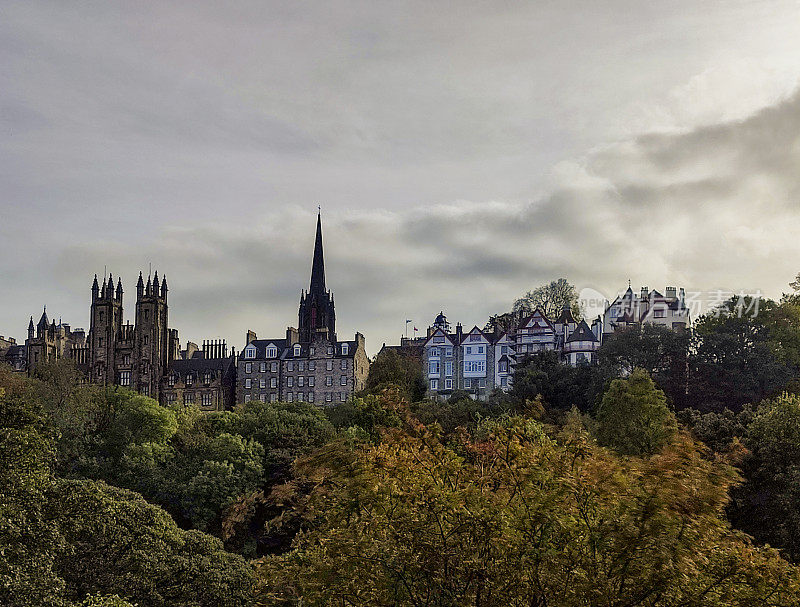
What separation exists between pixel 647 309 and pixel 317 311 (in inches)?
1479

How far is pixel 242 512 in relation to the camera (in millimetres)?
44188

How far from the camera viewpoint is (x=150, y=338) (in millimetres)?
112000

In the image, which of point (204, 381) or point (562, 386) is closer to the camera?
point (562, 386)

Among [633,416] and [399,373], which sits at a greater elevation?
[399,373]

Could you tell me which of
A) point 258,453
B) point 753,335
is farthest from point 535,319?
point 258,453

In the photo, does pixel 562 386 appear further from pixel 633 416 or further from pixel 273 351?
pixel 273 351

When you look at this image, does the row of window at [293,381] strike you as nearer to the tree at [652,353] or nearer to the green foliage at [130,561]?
the tree at [652,353]

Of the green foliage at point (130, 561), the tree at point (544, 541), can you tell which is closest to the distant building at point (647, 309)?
the green foliage at point (130, 561)

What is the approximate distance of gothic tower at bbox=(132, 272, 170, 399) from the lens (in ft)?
364

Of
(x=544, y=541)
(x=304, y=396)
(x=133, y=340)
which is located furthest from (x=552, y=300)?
(x=544, y=541)

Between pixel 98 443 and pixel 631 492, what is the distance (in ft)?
163

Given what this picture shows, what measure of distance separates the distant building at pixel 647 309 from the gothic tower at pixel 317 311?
3019 cm

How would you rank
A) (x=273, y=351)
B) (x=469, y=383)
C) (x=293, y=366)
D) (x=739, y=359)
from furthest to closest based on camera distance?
(x=273, y=351) → (x=293, y=366) → (x=469, y=383) → (x=739, y=359)

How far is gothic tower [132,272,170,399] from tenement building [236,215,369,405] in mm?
10110
